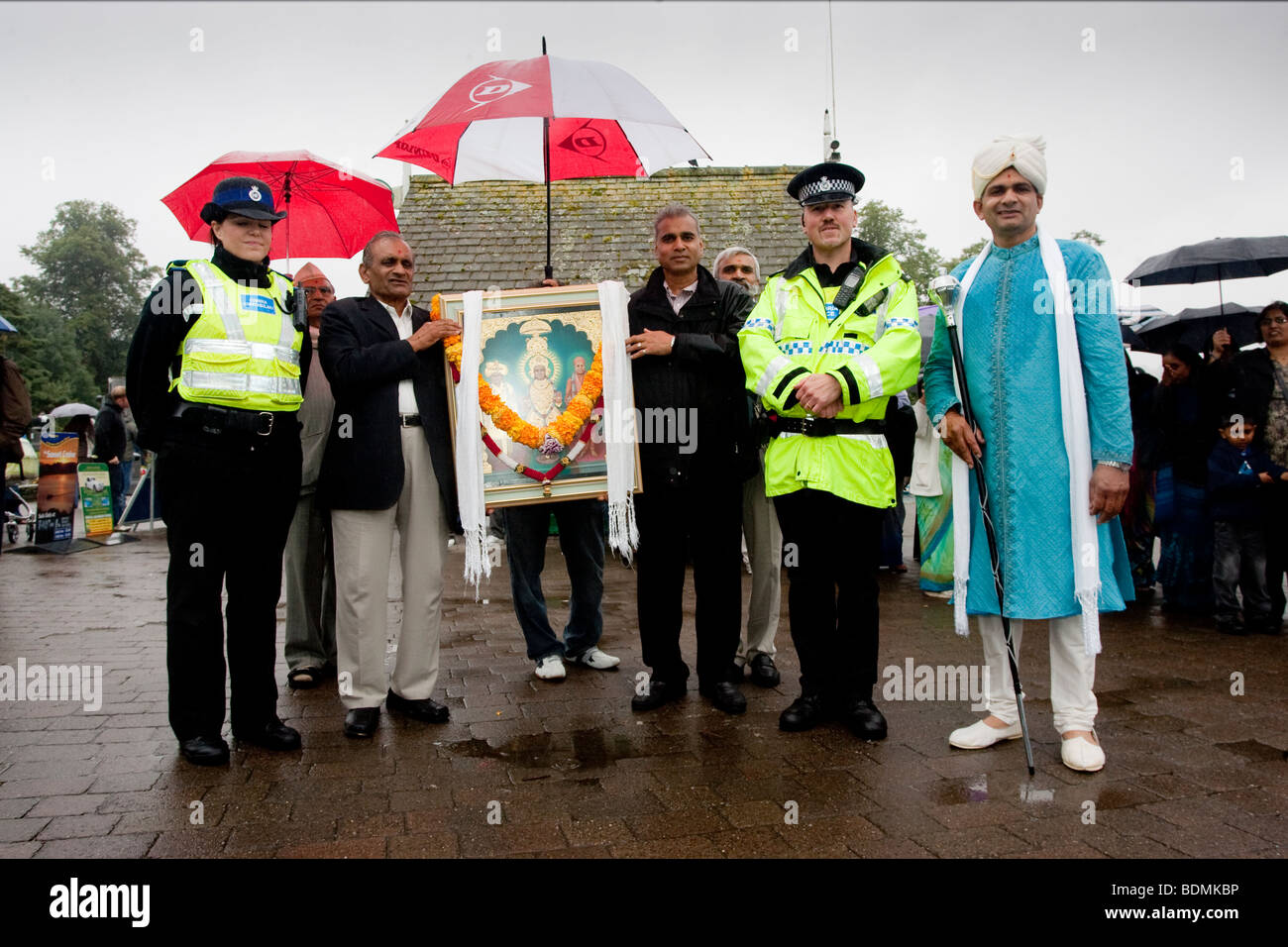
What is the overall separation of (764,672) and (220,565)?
2.88 metres

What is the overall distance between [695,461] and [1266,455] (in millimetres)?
4713

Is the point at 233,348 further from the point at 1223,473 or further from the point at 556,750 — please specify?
the point at 1223,473

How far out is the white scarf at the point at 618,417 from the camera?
4.76 m

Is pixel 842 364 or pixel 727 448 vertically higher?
pixel 842 364

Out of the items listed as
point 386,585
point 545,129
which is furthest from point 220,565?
point 545,129

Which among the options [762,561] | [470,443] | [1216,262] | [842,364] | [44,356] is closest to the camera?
[842,364]

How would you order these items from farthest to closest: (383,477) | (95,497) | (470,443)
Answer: (95,497)
(470,443)
(383,477)

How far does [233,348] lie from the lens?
415 cm

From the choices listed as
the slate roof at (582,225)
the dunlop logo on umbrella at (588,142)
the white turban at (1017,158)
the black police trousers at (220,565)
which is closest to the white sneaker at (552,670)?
the black police trousers at (220,565)

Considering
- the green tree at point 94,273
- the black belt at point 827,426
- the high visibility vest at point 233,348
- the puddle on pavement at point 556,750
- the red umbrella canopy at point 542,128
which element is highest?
the green tree at point 94,273

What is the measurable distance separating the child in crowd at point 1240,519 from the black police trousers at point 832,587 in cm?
384

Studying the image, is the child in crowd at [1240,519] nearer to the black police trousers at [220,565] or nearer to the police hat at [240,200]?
the black police trousers at [220,565]
